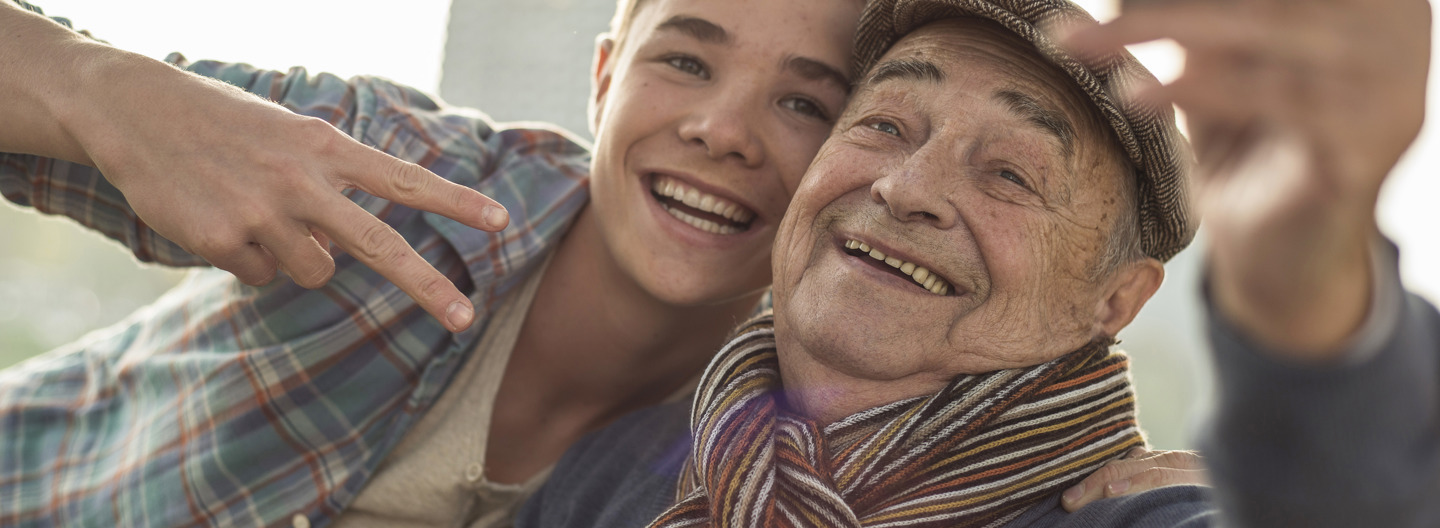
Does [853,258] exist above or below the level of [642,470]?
above

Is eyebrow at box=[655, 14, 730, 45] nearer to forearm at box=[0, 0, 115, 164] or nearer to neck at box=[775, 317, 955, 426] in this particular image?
neck at box=[775, 317, 955, 426]

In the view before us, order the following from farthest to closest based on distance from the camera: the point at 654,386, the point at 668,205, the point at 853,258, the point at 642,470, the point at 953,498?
the point at 654,386, the point at 668,205, the point at 642,470, the point at 853,258, the point at 953,498

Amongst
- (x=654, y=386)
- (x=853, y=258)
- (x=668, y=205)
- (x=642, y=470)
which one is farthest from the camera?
(x=654, y=386)

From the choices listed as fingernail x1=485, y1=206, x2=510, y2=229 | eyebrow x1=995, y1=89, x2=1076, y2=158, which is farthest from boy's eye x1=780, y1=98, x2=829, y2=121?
fingernail x1=485, y1=206, x2=510, y2=229

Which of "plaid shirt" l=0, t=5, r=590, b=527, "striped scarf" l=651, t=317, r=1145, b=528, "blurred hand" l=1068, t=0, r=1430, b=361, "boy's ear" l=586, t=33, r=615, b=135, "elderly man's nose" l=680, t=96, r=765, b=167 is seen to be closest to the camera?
"blurred hand" l=1068, t=0, r=1430, b=361

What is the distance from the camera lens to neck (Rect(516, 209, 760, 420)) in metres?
2.48

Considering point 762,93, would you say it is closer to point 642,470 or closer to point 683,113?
point 683,113

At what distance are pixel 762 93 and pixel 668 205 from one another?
13.8 inches

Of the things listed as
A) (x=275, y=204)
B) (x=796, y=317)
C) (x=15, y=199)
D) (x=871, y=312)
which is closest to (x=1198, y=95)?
(x=871, y=312)

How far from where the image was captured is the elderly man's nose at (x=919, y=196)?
5.27 ft

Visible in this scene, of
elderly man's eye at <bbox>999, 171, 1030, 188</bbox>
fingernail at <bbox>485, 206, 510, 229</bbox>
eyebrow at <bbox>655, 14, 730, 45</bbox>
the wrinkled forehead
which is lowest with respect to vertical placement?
fingernail at <bbox>485, 206, 510, 229</bbox>

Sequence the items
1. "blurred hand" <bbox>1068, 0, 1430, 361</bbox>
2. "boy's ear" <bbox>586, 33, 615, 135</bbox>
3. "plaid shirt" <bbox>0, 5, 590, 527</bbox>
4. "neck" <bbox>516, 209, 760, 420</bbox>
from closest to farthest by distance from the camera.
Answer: "blurred hand" <bbox>1068, 0, 1430, 361</bbox> < "plaid shirt" <bbox>0, 5, 590, 527</bbox> < "neck" <bbox>516, 209, 760, 420</bbox> < "boy's ear" <bbox>586, 33, 615, 135</bbox>

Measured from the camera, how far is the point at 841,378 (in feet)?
5.64

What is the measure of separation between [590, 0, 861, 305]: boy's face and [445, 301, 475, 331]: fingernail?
0.72 metres
